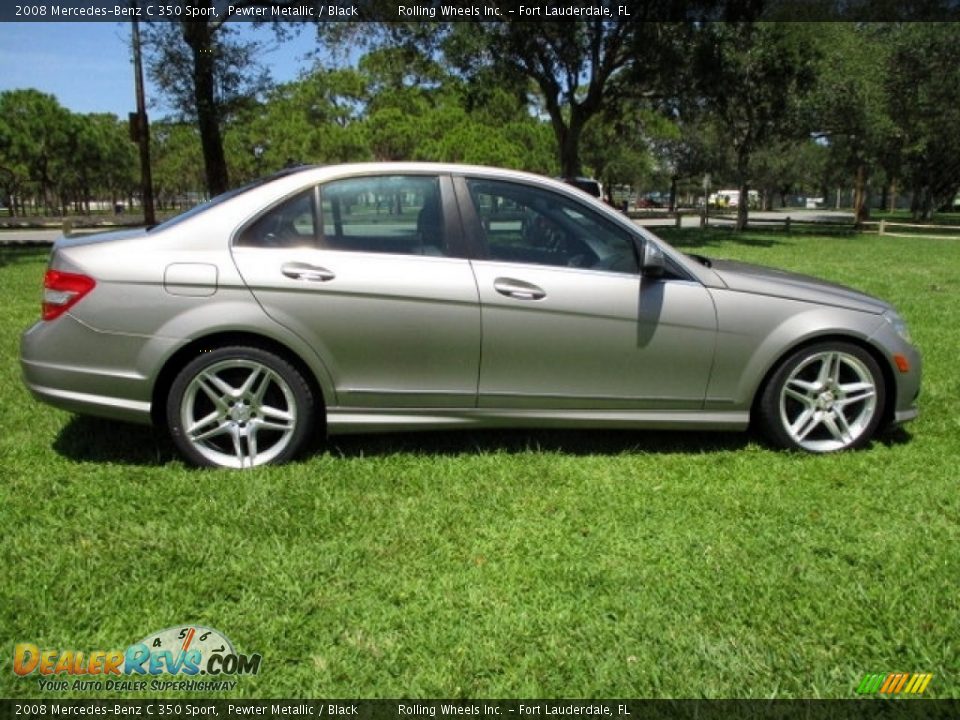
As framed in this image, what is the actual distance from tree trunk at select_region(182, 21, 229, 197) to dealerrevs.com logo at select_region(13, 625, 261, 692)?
17.0 metres

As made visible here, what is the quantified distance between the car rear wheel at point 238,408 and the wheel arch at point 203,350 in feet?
0.13

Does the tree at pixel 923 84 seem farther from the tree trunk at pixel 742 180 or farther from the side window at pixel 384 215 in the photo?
the side window at pixel 384 215

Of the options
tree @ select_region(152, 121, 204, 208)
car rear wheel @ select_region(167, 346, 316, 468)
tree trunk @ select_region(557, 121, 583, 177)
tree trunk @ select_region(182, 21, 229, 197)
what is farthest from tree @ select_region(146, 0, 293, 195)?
tree @ select_region(152, 121, 204, 208)

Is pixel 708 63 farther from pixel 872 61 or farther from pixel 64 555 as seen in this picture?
pixel 64 555

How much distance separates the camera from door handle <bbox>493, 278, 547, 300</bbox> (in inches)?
147

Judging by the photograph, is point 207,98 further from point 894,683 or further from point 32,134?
point 32,134

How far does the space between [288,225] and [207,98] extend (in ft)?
52.2

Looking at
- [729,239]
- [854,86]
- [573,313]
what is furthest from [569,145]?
[573,313]

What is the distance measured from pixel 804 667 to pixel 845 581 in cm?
62

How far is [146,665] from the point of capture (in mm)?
2373

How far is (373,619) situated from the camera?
2.59m

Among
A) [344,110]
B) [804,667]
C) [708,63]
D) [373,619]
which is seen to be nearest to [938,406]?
[804,667]

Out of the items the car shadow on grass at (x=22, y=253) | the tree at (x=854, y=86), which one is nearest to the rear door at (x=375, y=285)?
the car shadow on grass at (x=22, y=253)

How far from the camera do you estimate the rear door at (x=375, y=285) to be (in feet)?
12.0
